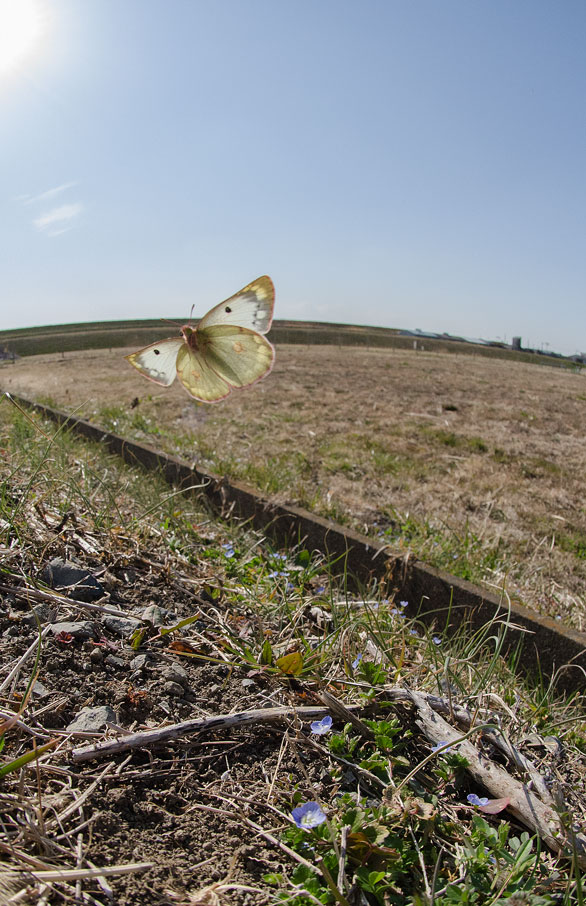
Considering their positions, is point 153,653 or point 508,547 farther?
point 508,547

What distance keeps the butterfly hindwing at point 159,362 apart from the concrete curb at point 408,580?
3.11 ft

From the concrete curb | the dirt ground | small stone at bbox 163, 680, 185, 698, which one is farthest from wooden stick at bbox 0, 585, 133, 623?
the dirt ground

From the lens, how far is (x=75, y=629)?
5.66 feet

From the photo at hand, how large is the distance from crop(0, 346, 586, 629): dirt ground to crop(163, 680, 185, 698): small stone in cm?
130

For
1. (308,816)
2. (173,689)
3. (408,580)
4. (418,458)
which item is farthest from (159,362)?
(418,458)

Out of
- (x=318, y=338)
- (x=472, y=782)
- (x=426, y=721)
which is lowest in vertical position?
(x=472, y=782)

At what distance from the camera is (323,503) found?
4031 millimetres

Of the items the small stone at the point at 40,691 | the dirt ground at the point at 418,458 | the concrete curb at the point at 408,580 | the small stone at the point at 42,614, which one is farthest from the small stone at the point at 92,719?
the dirt ground at the point at 418,458

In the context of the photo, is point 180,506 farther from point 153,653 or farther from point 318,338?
point 318,338

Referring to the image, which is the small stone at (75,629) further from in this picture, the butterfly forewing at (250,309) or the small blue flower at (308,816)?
the butterfly forewing at (250,309)

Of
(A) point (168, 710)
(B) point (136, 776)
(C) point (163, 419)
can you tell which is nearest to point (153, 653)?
(A) point (168, 710)

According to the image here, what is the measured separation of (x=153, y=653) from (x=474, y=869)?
1.06 meters

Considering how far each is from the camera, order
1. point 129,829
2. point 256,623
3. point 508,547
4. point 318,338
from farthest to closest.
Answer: point 318,338 < point 508,547 < point 256,623 < point 129,829

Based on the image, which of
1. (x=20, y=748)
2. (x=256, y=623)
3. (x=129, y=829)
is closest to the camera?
(x=129, y=829)
